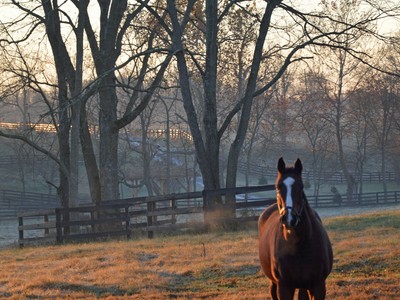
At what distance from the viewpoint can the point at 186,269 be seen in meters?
15.4

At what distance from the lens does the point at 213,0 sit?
24.7 metres

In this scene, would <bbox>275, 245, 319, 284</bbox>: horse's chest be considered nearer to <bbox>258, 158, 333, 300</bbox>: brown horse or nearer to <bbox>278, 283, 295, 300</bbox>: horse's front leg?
<bbox>258, 158, 333, 300</bbox>: brown horse

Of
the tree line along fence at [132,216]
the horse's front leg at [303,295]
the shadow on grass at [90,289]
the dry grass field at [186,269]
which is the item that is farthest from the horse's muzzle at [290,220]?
the tree line along fence at [132,216]

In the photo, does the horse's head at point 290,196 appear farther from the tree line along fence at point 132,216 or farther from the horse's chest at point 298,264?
the tree line along fence at point 132,216

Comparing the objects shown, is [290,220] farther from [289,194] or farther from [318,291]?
[318,291]

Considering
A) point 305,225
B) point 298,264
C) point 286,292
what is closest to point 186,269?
point 286,292

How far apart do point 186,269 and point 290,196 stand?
315 inches

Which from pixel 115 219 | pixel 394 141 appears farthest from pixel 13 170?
pixel 115 219

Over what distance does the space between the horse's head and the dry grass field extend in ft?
12.0

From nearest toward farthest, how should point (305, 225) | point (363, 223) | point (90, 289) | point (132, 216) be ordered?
point (305, 225) → point (90, 289) → point (363, 223) → point (132, 216)

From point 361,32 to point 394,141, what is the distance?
135 feet

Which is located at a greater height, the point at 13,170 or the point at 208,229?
the point at 13,170

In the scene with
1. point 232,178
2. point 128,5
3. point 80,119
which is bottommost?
point 232,178

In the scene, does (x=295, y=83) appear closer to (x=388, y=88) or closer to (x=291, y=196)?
(x=388, y=88)
